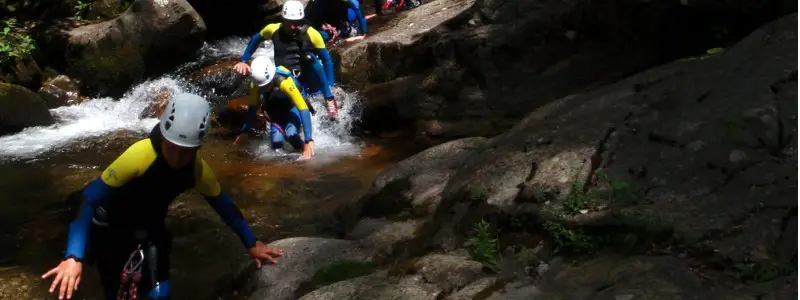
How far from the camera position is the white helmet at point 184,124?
353 cm

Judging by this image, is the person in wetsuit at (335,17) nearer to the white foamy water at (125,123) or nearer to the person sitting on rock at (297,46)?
the white foamy water at (125,123)

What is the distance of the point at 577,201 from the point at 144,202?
2301 millimetres

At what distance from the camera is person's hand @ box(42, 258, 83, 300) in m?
3.36

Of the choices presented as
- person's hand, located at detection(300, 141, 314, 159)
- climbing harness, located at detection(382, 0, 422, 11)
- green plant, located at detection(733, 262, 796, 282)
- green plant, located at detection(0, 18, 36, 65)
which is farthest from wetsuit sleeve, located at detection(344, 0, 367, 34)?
green plant, located at detection(733, 262, 796, 282)

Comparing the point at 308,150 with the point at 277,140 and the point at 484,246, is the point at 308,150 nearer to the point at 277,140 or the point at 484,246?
the point at 277,140

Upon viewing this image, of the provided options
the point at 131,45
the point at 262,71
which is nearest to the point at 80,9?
the point at 131,45

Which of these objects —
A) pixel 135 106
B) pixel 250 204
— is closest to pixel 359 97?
pixel 250 204

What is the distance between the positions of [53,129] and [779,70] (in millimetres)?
9956

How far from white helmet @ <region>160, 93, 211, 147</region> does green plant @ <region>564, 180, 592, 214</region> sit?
197cm

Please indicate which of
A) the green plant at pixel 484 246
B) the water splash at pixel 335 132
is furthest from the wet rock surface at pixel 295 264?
the water splash at pixel 335 132

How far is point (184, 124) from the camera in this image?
11.6 ft

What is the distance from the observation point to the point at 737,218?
357cm

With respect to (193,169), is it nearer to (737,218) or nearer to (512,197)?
(512,197)

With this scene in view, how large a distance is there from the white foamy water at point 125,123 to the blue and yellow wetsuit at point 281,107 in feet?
1.27
